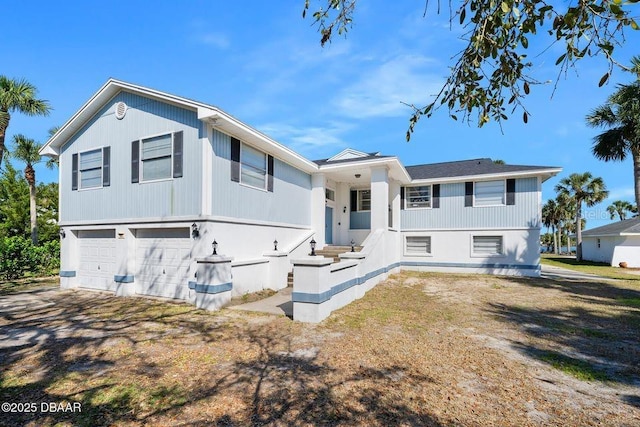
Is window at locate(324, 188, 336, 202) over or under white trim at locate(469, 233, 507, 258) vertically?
over

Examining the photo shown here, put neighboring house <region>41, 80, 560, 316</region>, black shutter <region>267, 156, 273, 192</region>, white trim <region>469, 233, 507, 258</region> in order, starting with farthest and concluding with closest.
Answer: white trim <region>469, 233, 507, 258</region>
black shutter <region>267, 156, 273, 192</region>
neighboring house <region>41, 80, 560, 316</region>

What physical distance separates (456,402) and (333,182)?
13.0 meters

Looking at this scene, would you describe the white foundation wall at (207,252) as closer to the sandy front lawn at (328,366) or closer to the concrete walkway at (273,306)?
the concrete walkway at (273,306)

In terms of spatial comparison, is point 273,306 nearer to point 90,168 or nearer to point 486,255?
point 90,168

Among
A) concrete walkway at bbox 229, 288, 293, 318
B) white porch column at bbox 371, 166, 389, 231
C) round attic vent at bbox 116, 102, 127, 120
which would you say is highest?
round attic vent at bbox 116, 102, 127, 120

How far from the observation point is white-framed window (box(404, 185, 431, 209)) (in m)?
16.9

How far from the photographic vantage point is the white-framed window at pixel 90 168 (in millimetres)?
11219

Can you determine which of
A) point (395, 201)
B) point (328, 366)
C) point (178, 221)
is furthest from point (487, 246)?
point (178, 221)

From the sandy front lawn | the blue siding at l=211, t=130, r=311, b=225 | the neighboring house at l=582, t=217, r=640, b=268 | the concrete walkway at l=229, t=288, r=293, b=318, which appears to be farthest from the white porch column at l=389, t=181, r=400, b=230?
the neighboring house at l=582, t=217, r=640, b=268

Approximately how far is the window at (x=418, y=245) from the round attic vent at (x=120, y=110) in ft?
45.8

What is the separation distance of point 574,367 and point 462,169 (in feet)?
45.0

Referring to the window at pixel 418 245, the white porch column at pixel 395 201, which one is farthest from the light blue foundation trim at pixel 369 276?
the white porch column at pixel 395 201

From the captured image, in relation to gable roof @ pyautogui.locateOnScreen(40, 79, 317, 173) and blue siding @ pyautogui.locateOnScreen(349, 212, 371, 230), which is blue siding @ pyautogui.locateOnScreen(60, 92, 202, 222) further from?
blue siding @ pyautogui.locateOnScreen(349, 212, 371, 230)

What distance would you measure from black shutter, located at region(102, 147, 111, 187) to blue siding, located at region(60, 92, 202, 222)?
164 mm
